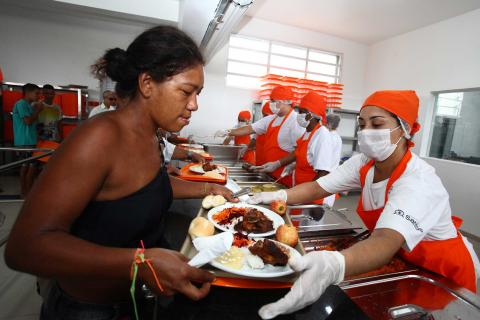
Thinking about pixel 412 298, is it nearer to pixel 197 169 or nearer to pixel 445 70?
pixel 197 169

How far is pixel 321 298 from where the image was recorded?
0.87 metres

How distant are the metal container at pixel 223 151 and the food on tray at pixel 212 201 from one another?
2442mm

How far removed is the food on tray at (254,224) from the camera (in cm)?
121

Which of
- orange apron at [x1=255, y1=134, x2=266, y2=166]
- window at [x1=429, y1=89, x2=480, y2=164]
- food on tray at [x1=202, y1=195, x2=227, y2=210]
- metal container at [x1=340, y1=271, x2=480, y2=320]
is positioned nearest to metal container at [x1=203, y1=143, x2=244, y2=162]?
orange apron at [x1=255, y1=134, x2=266, y2=166]

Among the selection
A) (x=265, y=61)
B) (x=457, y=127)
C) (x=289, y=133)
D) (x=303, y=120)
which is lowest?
(x=289, y=133)

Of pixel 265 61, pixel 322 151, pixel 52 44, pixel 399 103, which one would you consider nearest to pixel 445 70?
pixel 265 61

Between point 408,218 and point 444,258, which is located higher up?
point 408,218

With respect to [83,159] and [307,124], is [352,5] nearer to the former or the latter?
[307,124]

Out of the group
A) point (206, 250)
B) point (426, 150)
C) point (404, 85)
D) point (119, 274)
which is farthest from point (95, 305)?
point (404, 85)

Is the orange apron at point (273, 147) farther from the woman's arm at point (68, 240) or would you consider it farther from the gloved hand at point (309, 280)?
the woman's arm at point (68, 240)

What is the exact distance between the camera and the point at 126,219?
2.88ft

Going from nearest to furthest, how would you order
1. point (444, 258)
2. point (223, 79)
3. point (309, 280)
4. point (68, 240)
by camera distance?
point (68, 240)
point (309, 280)
point (444, 258)
point (223, 79)

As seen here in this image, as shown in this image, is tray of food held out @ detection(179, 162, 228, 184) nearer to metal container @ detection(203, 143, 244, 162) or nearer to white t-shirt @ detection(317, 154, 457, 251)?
white t-shirt @ detection(317, 154, 457, 251)

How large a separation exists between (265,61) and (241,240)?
6485 mm
